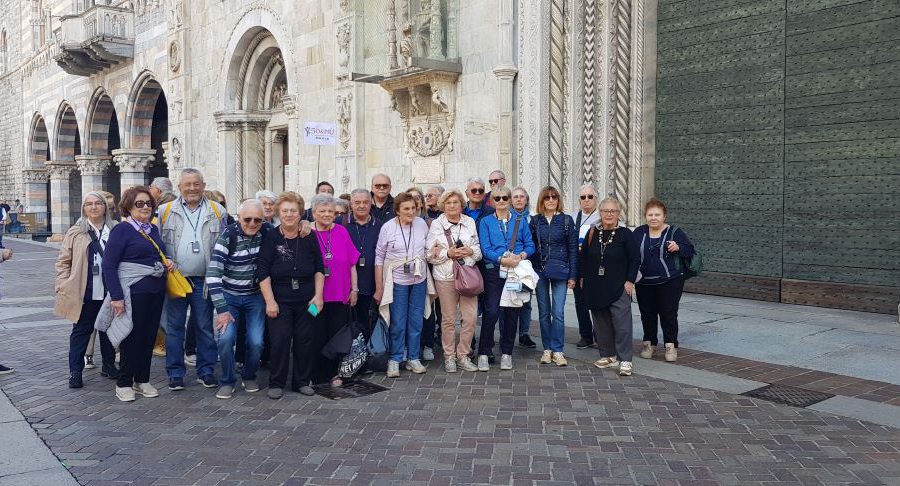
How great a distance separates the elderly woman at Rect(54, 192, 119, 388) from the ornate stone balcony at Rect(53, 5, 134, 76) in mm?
20100

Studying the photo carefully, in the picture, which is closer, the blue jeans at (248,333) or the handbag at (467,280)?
the blue jeans at (248,333)

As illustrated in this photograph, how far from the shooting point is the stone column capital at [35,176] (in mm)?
35938

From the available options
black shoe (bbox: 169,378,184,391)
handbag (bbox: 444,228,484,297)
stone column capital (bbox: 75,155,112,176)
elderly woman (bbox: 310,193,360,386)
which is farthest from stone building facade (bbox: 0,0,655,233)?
black shoe (bbox: 169,378,184,391)

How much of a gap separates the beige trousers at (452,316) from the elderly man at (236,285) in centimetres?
165

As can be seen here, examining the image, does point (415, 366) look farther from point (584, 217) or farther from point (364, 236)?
point (584, 217)

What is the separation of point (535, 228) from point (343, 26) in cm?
950

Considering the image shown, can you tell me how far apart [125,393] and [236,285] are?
4.06ft

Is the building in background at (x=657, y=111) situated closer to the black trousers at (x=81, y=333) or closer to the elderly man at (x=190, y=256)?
the elderly man at (x=190, y=256)

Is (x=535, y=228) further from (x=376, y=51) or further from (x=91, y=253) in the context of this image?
(x=376, y=51)

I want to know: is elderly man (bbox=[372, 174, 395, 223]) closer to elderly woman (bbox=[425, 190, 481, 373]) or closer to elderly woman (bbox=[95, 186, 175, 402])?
elderly woman (bbox=[425, 190, 481, 373])

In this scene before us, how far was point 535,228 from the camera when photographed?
23.6 feet

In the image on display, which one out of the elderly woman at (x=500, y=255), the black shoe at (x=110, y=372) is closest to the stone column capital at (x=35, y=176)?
the black shoe at (x=110, y=372)

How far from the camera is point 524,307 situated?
25.7 ft

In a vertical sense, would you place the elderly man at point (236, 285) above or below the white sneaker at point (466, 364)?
above
